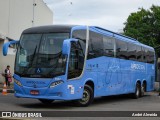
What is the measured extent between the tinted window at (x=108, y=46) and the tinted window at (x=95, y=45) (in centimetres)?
47

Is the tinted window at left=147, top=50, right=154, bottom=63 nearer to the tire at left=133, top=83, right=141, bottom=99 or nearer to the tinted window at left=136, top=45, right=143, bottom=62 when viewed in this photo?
the tinted window at left=136, top=45, right=143, bottom=62

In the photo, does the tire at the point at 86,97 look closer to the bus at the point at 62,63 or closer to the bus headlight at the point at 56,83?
the bus at the point at 62,63

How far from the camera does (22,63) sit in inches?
638

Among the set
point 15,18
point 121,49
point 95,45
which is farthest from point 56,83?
point 15,18

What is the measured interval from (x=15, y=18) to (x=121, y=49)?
52.9ft

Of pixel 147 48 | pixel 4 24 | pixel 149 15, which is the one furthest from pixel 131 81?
pixel 149 15

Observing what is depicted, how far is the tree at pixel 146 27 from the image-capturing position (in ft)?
171

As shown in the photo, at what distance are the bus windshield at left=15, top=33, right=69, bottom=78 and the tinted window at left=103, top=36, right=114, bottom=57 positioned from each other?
3364 millimetres

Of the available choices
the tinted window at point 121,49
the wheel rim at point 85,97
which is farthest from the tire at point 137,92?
the wheel rim at point 85,97

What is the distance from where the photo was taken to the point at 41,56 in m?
15.9

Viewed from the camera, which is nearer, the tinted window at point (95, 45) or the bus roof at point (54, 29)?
the bus roof at point (54, 29)

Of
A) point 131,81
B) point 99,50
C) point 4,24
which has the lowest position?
point 131,81

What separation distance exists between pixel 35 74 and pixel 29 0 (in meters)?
23.3

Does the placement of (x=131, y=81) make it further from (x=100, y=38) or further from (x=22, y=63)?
(x=22, y=63)
